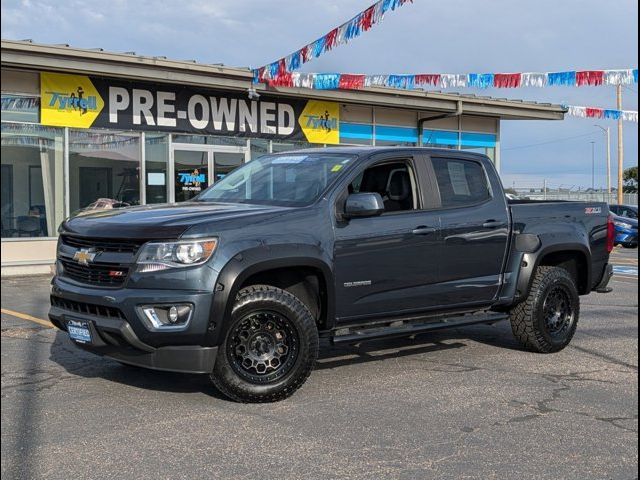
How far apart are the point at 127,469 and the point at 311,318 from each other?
1886mm

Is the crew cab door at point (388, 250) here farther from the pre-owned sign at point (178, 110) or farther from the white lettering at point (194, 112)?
the white lettering at point (194, 112)

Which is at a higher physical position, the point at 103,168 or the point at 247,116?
the point at 247,116

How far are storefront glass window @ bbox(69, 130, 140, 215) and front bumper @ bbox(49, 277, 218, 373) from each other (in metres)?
10.2

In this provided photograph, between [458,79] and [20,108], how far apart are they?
327 inches

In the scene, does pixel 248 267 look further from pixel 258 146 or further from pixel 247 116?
pixel 258 146

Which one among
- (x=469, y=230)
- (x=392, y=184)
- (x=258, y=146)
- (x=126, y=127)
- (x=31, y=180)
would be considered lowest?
(x=469, y=230)

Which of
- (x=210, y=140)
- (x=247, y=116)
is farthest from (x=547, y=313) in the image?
(x=247, y=116)

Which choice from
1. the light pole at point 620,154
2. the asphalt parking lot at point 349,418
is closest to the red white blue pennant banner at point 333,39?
the asphalt parking lot at point 349,418

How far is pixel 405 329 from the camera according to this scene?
20.1 ft

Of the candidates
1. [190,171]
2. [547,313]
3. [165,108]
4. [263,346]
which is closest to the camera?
[263,346]

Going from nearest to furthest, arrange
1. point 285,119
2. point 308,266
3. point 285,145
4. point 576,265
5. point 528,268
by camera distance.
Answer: point 308,266, point 528,268, point 576,265, point 285,119, point 285,145

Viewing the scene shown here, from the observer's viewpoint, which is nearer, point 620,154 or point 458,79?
point 458,79

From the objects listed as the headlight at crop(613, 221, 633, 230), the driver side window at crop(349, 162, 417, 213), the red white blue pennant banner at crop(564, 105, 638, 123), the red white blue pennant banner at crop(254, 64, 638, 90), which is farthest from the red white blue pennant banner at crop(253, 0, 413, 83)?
the headlight at crop(613, 221, 633, 230)

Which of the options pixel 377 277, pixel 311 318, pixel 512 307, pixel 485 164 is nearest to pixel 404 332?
pixel 377 277
